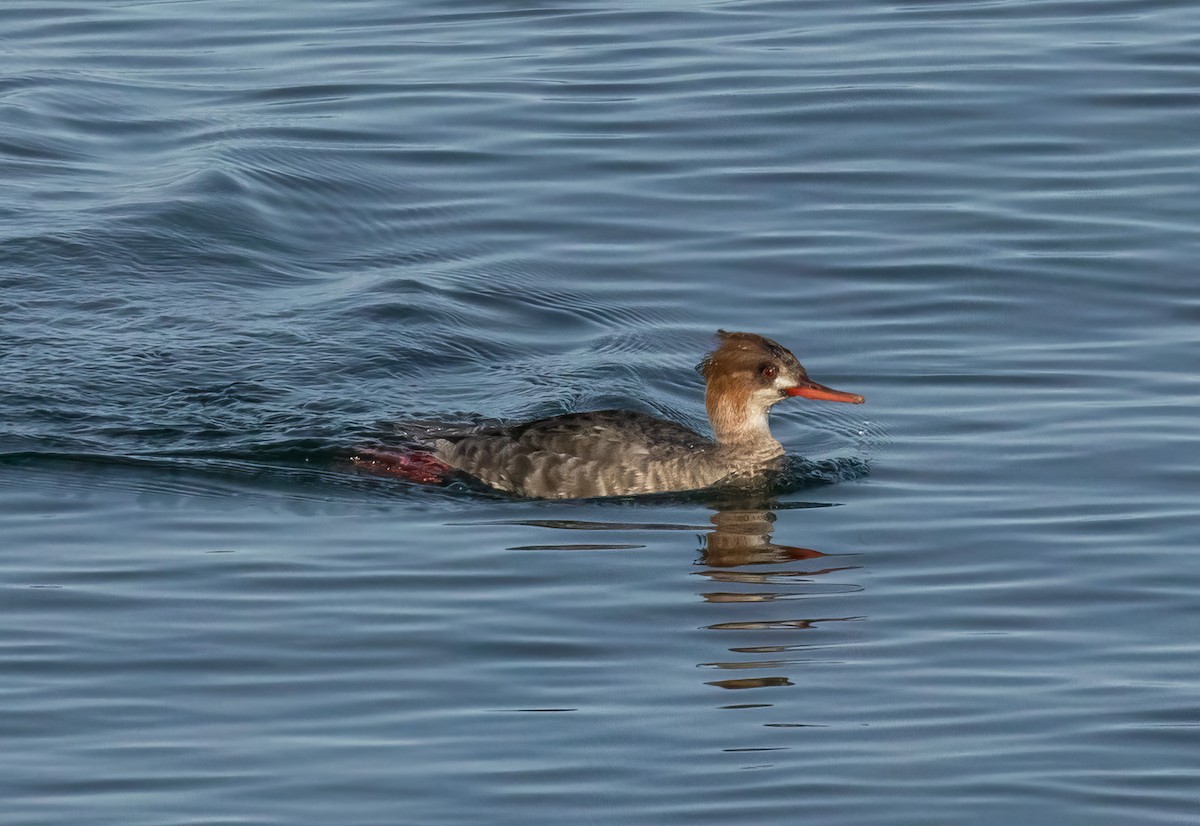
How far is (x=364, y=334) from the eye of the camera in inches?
533

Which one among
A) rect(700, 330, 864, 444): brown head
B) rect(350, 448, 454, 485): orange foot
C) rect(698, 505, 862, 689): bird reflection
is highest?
rect(700, 330, 864, 444): brown head

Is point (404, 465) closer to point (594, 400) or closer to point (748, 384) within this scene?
point (594, 400)

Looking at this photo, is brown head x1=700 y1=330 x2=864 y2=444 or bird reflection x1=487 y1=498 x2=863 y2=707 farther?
brown head x1=700 y1=330 x2=864 y2=444

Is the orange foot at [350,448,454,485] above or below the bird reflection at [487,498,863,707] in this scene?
above

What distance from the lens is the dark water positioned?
7617 mm

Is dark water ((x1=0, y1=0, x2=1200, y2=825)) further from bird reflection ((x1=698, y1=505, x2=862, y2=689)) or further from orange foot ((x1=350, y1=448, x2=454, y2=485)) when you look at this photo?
orange foot ((x1=350, y1=448, x2=454, y2=485))

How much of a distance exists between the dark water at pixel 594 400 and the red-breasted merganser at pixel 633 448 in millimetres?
298

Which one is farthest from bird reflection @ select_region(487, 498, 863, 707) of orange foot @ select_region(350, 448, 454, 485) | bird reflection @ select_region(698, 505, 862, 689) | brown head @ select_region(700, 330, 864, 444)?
orange foot @ select_region(350, 448, 454, 485)

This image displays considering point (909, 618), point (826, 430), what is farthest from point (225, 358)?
point (909, 618)

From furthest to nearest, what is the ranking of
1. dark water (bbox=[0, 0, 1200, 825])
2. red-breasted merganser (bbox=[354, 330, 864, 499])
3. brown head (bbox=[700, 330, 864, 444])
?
brown head (bbox=[700, 330, 864, 444]) < red-breasted merganser (bbox=[354, 330, 864, 499]) < dark water (bbox=[0, 0, 1200, 825])

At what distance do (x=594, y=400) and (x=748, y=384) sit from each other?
5.30ft

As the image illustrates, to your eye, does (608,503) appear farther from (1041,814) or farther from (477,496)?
(1041,814)

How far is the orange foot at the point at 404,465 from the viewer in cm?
1130

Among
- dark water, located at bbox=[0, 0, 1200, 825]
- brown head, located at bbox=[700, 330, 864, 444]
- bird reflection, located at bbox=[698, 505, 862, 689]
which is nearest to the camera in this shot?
dark water, located at bbox=[0, 0, 1200, 825]
